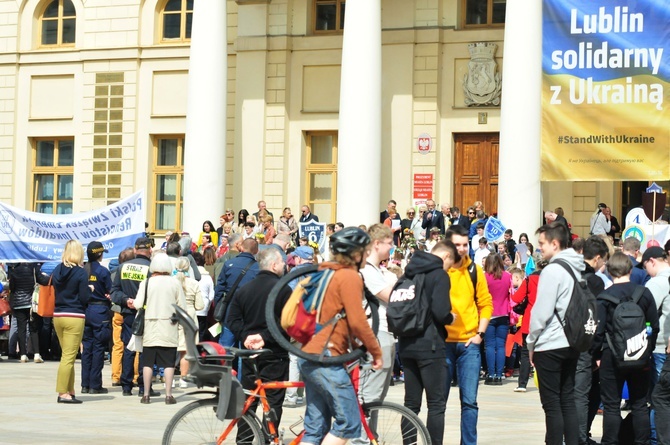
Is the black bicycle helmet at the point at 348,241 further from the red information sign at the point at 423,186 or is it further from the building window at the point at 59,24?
the building window at the point at 59,24

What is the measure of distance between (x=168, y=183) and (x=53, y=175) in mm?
3420

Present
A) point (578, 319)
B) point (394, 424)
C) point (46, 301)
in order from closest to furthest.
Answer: point (394, 424), point (578, 319), point (46, 301)

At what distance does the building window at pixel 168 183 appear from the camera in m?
34.3

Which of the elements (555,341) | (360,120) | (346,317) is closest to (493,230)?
(360,120)

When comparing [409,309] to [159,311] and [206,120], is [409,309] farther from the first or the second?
[206,120]

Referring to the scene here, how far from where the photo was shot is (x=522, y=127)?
1041 inches

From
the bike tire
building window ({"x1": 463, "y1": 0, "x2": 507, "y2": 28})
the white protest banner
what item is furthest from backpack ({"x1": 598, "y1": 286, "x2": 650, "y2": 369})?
building window ({"x1": 463, "y1": 0, "x2": 507, "y2": 28})

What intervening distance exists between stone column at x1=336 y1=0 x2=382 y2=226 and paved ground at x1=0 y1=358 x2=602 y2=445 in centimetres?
985

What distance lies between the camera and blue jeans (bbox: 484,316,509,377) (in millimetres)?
18672

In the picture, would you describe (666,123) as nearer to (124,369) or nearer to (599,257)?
(124,369)

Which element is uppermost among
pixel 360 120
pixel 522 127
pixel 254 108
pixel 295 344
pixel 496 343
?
pixel 254 108

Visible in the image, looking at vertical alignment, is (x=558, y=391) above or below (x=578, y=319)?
below

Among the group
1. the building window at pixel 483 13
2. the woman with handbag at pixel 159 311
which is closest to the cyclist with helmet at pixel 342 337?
the woman with handbag at pixel 159 311

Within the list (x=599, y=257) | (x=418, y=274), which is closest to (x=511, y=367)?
(x=599, y=257)
